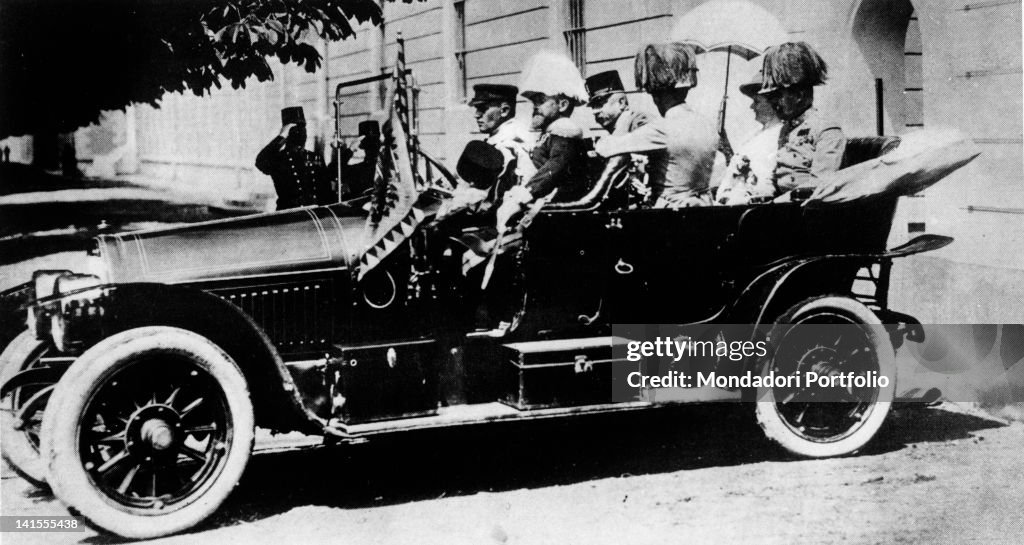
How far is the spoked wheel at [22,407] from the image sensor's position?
12.8ft

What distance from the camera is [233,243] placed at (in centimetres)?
395

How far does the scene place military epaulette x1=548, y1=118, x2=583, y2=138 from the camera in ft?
14.2

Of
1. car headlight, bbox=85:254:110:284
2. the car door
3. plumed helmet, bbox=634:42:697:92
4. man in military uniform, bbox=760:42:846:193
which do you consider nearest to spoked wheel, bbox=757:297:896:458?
the car door

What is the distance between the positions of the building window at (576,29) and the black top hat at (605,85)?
55.3 inches

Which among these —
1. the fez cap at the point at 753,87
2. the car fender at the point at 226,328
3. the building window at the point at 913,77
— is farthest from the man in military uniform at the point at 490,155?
the building window at the point at 913,77

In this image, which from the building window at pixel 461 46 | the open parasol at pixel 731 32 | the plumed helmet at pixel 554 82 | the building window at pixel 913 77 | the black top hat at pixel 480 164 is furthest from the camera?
the building window at pixel 461 46

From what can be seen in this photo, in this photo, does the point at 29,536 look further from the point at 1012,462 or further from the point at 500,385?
the point at 1012,462

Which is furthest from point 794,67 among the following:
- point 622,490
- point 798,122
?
point 622,490

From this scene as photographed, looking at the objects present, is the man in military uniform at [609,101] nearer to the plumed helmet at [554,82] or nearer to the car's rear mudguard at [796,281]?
the plumed helmet at [554,82]

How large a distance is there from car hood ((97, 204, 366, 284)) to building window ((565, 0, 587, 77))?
3.38 m

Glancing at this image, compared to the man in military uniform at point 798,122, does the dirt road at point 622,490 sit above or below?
below

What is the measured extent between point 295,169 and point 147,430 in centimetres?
154

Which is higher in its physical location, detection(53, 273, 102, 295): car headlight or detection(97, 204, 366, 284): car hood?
detection(97, 204, 366, 284): car hood

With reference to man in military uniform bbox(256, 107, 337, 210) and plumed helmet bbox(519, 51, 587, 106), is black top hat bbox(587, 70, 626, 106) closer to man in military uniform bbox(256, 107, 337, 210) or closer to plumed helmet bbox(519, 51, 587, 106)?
plumed helmet bbox(519, 51, 587, 106)
